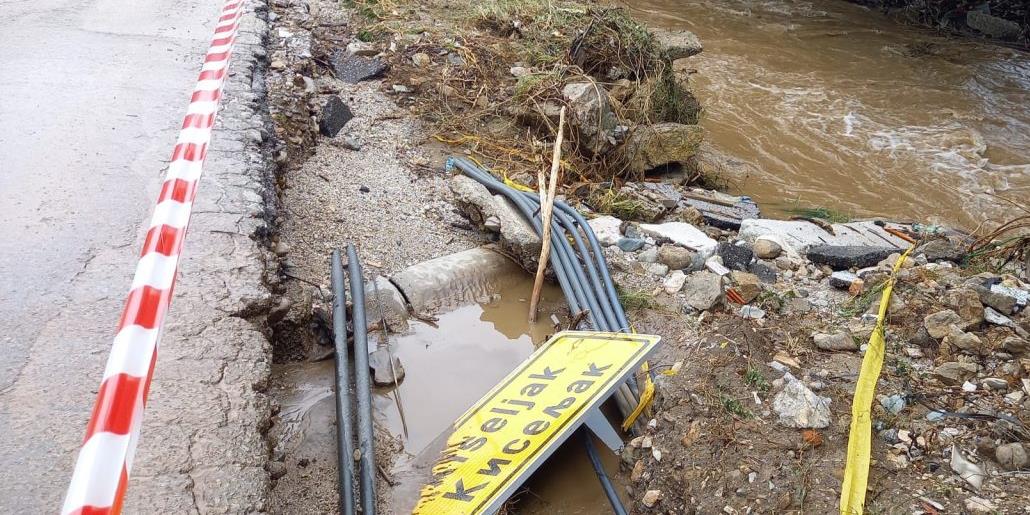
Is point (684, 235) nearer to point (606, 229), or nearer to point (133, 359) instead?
point (606, 229)

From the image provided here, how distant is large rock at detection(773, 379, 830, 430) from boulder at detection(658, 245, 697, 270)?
1230mm

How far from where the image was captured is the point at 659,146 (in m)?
5.71

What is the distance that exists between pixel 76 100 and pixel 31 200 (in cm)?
120

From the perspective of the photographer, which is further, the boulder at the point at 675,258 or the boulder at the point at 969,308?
the boulder at the point at 675,258

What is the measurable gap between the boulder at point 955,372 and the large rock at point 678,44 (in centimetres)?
462

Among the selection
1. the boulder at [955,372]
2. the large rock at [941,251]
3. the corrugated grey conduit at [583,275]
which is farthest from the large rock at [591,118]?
the boulder at [955,372]

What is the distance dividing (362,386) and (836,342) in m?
2.19

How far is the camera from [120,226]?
323 centimetres

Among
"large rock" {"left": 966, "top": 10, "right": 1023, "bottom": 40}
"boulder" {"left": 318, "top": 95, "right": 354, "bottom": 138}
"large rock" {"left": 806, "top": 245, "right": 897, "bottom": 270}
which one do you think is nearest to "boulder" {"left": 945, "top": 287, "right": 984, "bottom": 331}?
"large rock" {"left": 806, "top": 245, "right": 897, "bottom": 270}

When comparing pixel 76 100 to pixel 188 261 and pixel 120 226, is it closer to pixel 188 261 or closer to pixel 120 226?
pixel 120 226

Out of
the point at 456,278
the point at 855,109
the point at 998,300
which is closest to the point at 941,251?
the point at 998,300

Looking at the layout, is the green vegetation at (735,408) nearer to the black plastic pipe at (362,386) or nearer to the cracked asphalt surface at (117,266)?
the black plastic pipe at (362,386)

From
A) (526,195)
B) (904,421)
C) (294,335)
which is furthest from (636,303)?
(294,335)

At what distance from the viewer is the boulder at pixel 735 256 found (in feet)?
13.6
